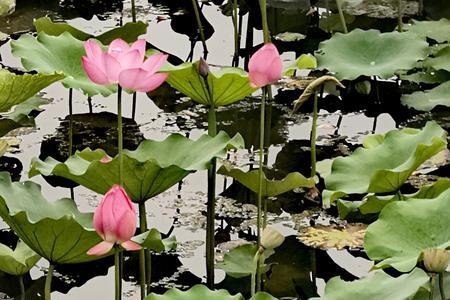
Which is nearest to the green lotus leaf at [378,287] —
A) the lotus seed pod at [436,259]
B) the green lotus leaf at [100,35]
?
the lotus seed pod at [436,259]

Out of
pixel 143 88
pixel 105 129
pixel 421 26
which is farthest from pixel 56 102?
pixel 143 88

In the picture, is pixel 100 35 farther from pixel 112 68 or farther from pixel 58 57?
pixel 112 68

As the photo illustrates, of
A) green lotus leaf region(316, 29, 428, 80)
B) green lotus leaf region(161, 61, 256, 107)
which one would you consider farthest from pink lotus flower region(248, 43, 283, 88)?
green lotus leaf region(316, 29, 428, 80)

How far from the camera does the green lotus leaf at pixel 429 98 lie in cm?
298

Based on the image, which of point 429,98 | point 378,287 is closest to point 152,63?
point 378,287

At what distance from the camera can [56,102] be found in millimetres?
3295

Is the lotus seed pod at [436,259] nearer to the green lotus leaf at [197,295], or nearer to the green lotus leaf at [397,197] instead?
the green lotus leaf at [197,295]

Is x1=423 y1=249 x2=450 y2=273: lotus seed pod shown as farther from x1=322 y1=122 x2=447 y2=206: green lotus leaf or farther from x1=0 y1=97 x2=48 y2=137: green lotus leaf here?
x1=0 y1=97 x2=48 y2=137: green lotus leaf

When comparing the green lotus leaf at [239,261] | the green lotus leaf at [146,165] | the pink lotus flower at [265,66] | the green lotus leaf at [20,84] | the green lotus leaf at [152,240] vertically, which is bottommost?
the green lotus leaf at [239,261]

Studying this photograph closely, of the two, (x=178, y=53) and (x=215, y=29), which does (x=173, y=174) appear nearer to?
(x=178, y=53)

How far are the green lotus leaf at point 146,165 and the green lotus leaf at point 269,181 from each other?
120mm

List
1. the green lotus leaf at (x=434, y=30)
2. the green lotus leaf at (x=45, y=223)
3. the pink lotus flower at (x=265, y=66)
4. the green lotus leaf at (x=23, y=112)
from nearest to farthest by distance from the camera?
the green lotus leaf at (x=45, y=223) < the pink lotus flower at (x=265, y=66) < the green lotus leaf at (x=23, y=112) < the green lotus leaf at (x=434, y=30)

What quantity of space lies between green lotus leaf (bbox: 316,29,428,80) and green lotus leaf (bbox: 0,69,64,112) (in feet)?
2.69

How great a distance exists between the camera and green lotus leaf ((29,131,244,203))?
1982mm
